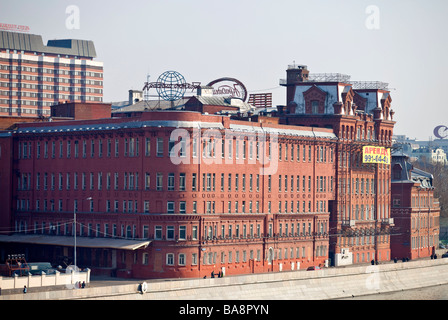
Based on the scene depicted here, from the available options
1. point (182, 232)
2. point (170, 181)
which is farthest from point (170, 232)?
point (170, 181)

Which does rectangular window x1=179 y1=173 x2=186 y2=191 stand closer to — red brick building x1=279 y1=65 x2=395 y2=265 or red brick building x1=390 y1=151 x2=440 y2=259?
red brick building x1=279 y1=65 x2=395 y2=265

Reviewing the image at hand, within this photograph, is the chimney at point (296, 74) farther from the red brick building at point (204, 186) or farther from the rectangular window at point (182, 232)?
the rectangular window at point (182, 232)

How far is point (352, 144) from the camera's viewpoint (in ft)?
521

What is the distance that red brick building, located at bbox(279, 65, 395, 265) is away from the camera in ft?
515

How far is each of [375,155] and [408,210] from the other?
12.5 metres

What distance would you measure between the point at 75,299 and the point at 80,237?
111 ft

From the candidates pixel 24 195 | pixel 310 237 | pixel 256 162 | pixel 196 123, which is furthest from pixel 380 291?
pixel 24 195

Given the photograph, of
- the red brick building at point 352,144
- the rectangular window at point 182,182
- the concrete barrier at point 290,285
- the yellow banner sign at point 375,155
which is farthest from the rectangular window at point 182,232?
the yellow banner sign at point 375,155

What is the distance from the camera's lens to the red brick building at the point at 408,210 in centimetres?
17162

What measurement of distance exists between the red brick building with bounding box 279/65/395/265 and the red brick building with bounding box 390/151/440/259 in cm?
260

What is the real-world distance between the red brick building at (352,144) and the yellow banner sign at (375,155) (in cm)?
62

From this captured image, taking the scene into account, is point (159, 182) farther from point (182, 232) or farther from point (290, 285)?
point (290, 285)

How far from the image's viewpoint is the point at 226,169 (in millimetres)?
135000
